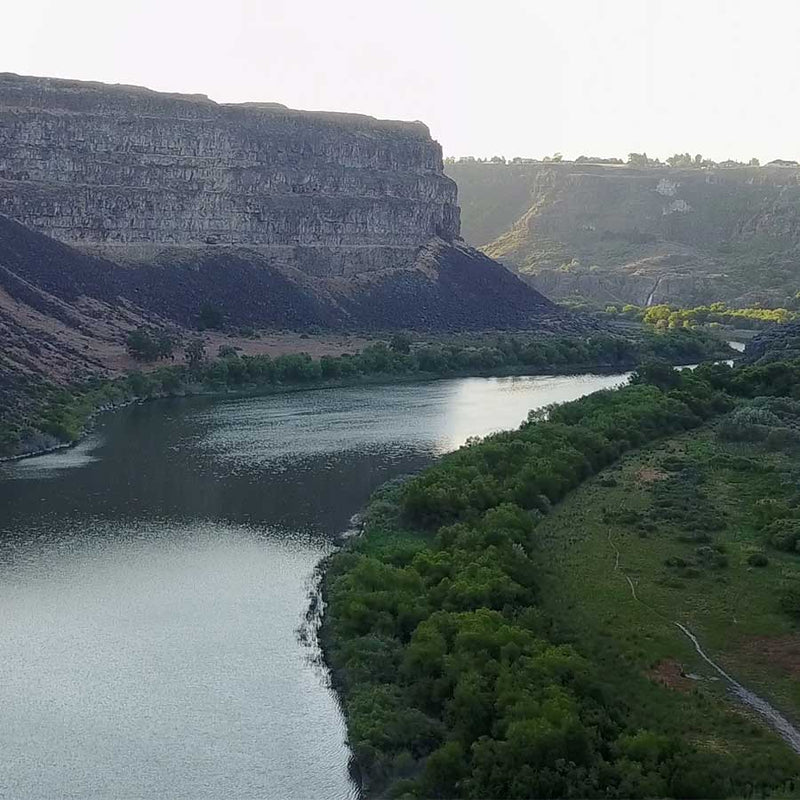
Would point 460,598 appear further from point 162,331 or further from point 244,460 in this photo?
point 162,331

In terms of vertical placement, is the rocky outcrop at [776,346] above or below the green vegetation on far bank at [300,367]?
above

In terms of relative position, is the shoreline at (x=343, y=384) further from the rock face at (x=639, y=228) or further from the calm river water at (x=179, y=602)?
the rock face at (x=639, y=228)

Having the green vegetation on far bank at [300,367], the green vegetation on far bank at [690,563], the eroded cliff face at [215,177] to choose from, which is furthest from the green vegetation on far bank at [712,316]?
the green vegetation on far bank at [690,563]

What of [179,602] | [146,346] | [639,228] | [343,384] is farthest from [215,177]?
[639,228]

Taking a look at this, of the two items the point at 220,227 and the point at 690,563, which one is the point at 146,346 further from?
the point at 690,563

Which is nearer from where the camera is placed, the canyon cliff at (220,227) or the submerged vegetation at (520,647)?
the submerged vegetation at (520,647)

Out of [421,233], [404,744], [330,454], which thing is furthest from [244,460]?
[421,233]

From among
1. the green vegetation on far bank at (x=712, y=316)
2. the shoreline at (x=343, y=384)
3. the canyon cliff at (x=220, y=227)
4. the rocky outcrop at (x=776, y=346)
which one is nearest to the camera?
the shoreline at (x=343, y=384)
